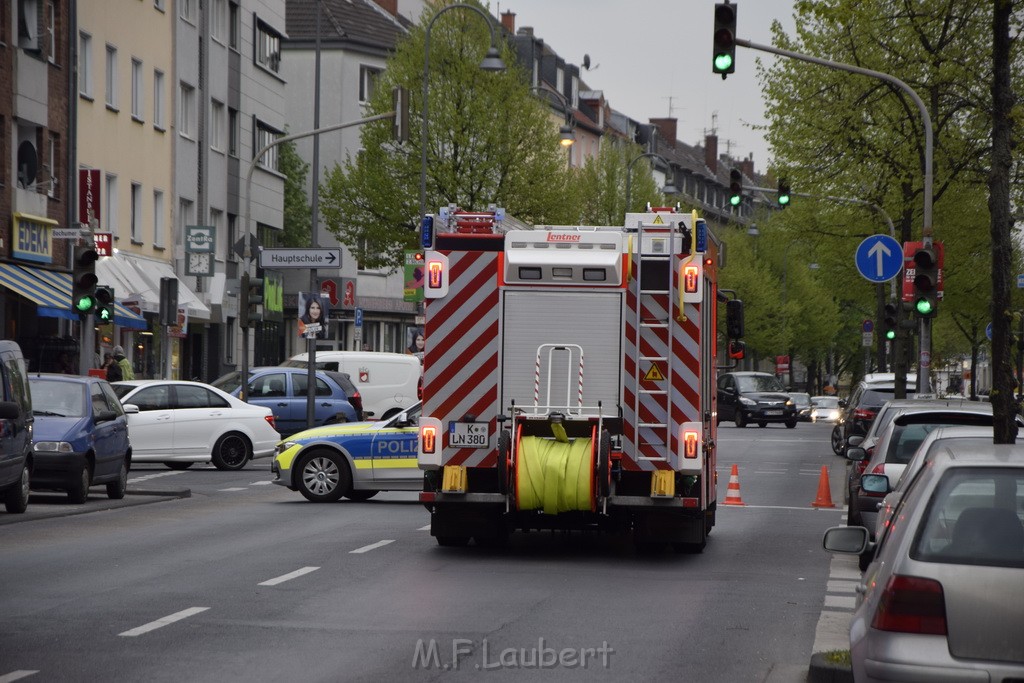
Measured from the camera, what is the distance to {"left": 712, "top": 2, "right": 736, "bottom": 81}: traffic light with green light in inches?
795

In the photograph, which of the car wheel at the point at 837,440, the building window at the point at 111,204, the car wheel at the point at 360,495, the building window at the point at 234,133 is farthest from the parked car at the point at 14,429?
the building window at the point at 234,133

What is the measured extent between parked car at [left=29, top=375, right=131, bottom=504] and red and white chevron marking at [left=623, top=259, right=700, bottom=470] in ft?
28.4

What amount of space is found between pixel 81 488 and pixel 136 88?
2633cm

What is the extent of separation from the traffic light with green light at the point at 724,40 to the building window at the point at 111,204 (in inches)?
1028

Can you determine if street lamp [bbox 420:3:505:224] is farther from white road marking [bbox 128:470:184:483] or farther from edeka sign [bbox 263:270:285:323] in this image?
white road marking [bbox 128:470:184:483]

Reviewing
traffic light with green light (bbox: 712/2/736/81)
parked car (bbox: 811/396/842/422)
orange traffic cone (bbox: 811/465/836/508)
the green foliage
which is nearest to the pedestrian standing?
orange traffic cone (bbox: 811/465/836/508)

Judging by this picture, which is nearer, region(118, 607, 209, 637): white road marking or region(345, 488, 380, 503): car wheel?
region(118, 607, 209, 637): white road marking

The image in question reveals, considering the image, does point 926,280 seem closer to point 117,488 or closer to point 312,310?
point 117,488

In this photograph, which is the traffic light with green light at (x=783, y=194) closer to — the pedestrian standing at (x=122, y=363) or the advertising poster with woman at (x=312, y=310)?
the advertising poster with woman at (x=312, y=310)

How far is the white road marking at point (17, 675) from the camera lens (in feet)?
28.8

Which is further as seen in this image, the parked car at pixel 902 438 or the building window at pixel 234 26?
the building window at pixel 234 26

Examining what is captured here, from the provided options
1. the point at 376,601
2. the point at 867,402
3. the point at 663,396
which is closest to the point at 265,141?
the point at 867,402

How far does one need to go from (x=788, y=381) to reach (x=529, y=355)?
9651cm

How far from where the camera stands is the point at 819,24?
42.7 metres
